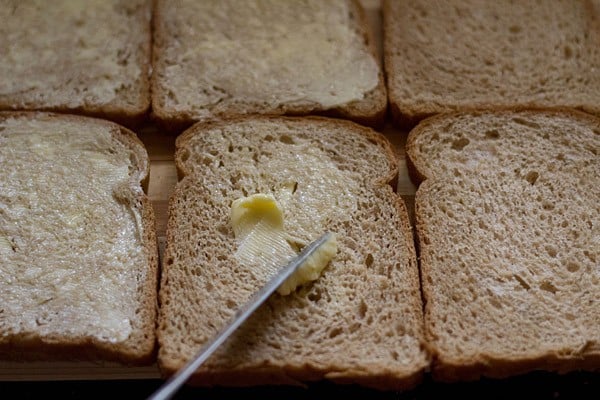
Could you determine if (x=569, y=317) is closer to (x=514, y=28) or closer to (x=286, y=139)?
(x=286, y=139)

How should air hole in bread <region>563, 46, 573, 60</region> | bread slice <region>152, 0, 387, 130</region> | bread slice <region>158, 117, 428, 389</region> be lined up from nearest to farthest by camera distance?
bread slice <region>158, 117, 428, 389</region> → bread slice <region>152, 0, 387, 130</region> → air hole in bread <region>563, 46, 573, 60</region>

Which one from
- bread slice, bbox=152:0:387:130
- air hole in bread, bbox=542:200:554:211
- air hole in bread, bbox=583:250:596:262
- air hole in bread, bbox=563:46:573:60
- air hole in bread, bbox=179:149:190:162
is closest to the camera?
air hole in bread, bbox=583:250:596:262

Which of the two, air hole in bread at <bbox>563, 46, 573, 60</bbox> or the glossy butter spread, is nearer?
the glossy butter spread

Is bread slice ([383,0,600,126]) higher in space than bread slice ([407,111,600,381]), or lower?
higher

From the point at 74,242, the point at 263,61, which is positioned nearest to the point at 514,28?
the point at 263,61

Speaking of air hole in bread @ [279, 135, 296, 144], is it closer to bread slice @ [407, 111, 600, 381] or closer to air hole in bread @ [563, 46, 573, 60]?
bread slice @ [407, 111, 600, 381]

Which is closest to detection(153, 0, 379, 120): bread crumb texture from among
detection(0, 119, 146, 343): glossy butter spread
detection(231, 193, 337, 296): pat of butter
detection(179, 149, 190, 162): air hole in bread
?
detection(179, 149, 190, 162): air hole in bread

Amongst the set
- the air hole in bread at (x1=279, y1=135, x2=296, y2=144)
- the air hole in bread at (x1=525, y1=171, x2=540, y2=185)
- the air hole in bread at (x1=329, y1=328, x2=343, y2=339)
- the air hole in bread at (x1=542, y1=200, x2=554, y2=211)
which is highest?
the air hole in bread at (x1=525, y1=171, x2=540, y2=185)
